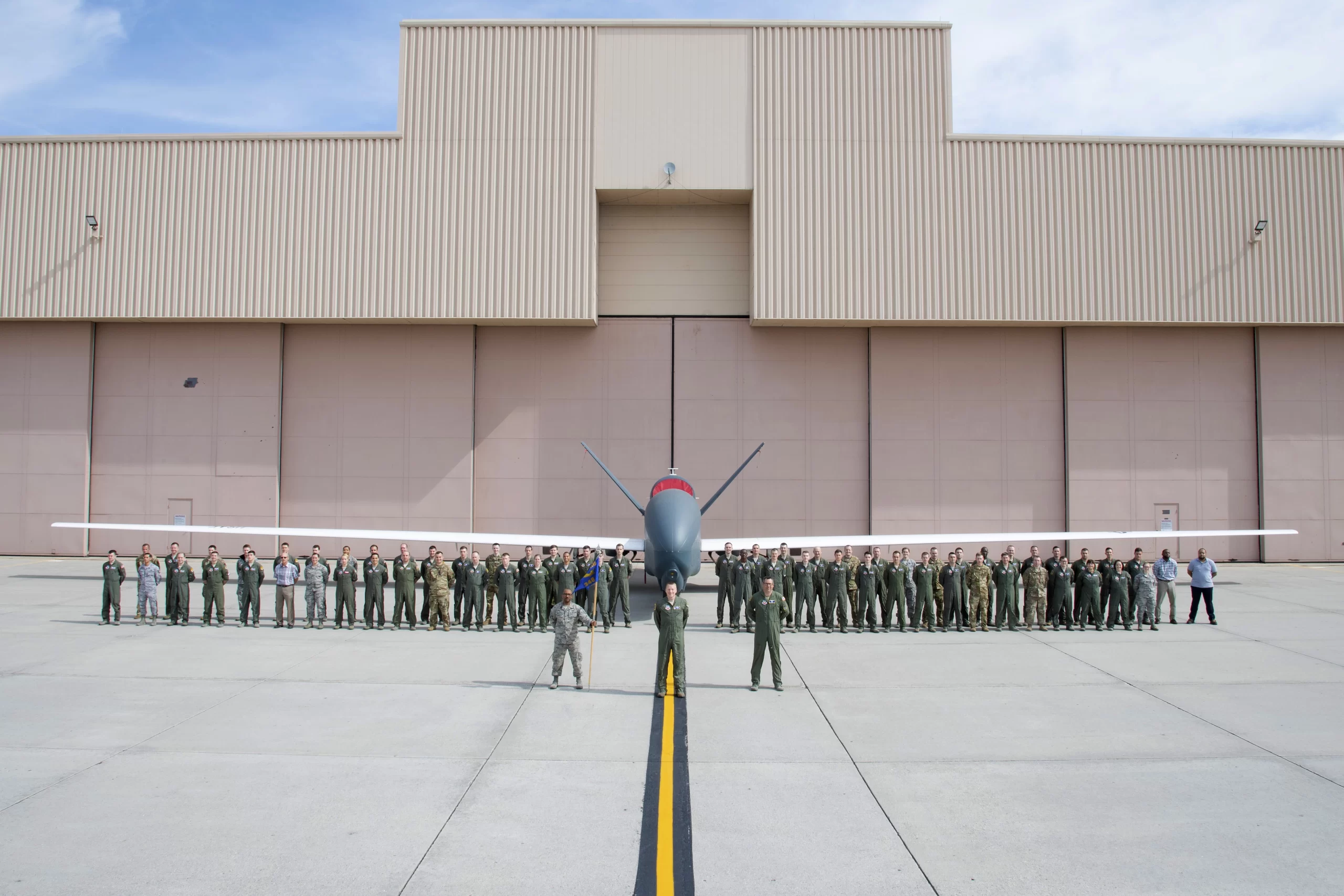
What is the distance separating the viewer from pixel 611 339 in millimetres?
25312

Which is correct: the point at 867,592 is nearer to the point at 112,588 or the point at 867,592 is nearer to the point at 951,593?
the point at 951,593

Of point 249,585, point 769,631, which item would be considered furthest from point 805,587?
point 249,585

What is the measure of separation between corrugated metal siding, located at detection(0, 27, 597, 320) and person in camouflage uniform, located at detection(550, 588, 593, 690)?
50.0 ft

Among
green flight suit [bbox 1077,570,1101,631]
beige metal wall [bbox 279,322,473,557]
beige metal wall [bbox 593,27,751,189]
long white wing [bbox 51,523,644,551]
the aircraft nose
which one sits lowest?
green flight suit [bbox 1077,570,1101,631]

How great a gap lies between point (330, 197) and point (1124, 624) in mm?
22609

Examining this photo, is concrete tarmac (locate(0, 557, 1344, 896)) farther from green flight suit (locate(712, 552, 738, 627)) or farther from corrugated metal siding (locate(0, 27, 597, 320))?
corrugated metal siding (locate(0, 27, 597, 320))

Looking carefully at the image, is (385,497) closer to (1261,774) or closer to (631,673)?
(631,673)

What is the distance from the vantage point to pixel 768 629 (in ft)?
31.8

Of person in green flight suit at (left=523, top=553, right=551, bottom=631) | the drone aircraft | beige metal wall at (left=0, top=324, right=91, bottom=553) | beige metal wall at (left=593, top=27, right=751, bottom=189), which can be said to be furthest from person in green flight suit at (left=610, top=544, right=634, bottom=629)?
beige metal wall at (left=0, top=324, right=91, bottom=553)

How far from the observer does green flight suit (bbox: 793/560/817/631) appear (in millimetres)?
14258

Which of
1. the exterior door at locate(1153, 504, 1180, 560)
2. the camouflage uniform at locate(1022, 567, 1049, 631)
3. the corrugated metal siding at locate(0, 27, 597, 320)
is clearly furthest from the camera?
the exterior door at locate(1153, 504, 1180, 560)

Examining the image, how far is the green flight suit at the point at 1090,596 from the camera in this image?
47.2 feet

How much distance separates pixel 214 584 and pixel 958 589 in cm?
1289

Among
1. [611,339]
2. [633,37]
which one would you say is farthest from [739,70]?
[611,339]
